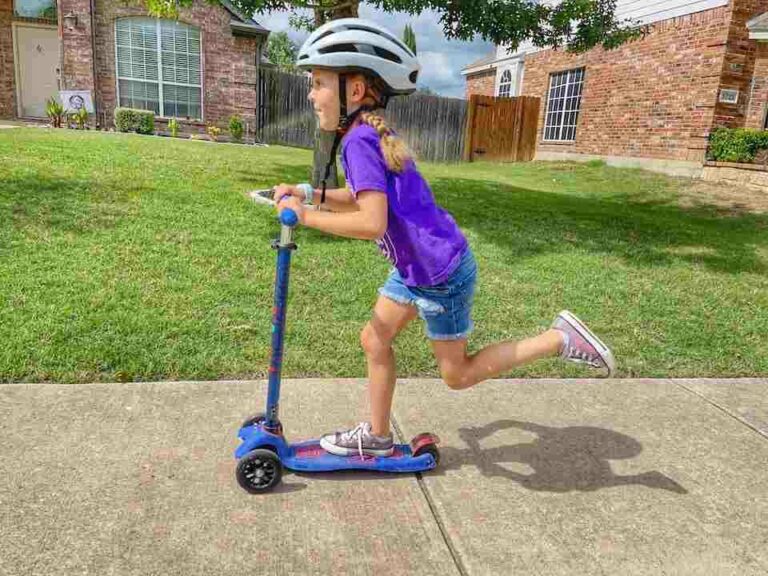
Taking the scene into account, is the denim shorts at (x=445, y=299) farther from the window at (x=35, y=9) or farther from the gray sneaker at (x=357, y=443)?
the window at (x=35, y=9)

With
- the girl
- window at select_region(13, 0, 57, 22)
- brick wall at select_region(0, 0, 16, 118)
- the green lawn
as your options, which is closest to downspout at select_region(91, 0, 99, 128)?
window at select_region(13, 0, 57, 22)

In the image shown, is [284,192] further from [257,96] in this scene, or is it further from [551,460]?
[257,96]

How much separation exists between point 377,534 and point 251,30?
54.2 feet

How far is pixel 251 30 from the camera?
16500 mm

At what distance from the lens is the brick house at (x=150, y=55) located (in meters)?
16.2

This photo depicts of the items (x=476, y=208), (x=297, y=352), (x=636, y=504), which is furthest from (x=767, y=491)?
(x=476, y=208)

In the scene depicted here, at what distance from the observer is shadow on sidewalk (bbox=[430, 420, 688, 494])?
2.70m

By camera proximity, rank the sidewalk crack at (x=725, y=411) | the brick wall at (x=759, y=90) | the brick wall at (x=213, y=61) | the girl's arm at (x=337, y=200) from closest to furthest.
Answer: the girl's arm at (x=337, y=200), the sidewalk crack at (x=725, y=411), the brick wall at (x=759, y=90), the brick wall at (x=213, y=61)

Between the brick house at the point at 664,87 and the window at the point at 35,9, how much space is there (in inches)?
556

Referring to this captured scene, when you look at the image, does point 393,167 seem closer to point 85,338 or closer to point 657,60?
point 85,338

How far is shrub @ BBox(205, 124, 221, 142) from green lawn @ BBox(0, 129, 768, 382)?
7.94 metres

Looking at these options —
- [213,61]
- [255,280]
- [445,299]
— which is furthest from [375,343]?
[213,61]

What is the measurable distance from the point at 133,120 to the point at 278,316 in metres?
15.4

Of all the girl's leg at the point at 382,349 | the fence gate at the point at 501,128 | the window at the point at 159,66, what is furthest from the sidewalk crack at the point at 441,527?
the fence gate at the point at 501,128
